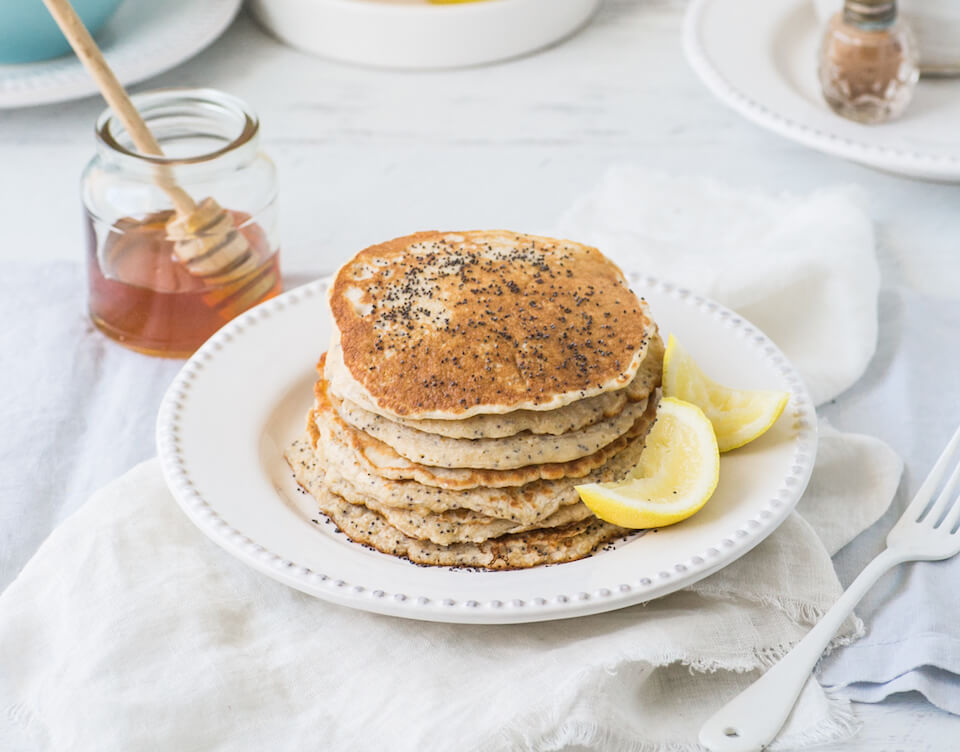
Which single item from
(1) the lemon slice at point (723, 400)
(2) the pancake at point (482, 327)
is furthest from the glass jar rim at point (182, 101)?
(1) the lemon slice at point (723, 400)

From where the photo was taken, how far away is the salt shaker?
2770 mm

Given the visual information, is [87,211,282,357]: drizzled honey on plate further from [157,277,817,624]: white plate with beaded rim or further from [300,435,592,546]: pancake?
[300,435,592,546]: pancake

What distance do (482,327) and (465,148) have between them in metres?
→ 1.49

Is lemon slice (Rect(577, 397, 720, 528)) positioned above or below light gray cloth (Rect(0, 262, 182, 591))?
above

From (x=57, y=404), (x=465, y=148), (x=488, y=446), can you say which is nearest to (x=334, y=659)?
(x=488, y=446)

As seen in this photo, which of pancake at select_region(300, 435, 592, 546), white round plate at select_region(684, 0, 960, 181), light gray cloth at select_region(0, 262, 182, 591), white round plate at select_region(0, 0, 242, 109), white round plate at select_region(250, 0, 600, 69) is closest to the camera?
pancake at select_region(300, 435, 592, 546)

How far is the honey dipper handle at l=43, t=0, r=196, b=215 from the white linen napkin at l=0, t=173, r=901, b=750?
2.40 feet

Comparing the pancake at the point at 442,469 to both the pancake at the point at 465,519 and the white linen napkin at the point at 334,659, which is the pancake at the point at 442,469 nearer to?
the pancake at the point at 465,519

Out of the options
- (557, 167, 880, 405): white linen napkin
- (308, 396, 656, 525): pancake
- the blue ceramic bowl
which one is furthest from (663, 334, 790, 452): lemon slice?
the blue ceramic bowl

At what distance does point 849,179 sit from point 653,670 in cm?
180

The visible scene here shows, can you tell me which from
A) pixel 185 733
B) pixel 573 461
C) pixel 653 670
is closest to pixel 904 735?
pixel 653 670

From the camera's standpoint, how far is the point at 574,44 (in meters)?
3.65

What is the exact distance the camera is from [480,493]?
1.70 metres

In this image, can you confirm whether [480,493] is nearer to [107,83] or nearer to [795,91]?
[107,83]
